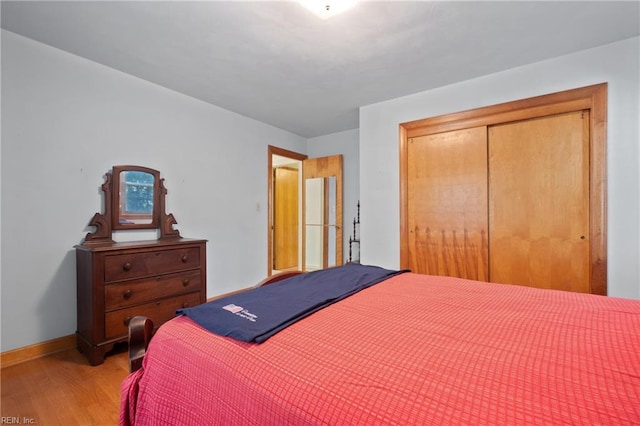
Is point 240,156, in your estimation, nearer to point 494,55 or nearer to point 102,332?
point 102,332

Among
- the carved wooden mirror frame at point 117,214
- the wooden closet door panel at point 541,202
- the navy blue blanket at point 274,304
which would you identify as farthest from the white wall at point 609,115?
the carved wooden mirror frame at point 117,214

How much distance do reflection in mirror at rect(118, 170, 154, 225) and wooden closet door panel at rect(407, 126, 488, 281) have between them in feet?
8.91

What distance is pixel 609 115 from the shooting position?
2.21 metres

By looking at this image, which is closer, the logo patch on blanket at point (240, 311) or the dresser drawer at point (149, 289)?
the logo patch on blanket at point (240, 311)

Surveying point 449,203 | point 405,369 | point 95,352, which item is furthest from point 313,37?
point 95,352

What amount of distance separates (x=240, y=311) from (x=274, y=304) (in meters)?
0.14

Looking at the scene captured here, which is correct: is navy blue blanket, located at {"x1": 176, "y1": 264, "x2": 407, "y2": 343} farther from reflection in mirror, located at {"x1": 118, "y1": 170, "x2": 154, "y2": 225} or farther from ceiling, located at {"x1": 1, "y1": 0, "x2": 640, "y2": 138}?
reflection in mirror, located at {"x1": 118, "y1": 170, "x2": 154, "y2": 225}

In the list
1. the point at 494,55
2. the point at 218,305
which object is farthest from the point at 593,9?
the point at 218,305

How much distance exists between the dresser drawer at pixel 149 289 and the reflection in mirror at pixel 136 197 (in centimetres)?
65

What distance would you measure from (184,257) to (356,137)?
9.96 feet

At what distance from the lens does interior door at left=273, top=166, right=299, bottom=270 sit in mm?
5703

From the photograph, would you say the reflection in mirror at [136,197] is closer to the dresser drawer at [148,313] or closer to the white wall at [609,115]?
the dresser drawer at [148,313]

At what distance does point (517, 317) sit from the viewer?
1.06 metres

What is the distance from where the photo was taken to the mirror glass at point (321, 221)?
15.1ft
